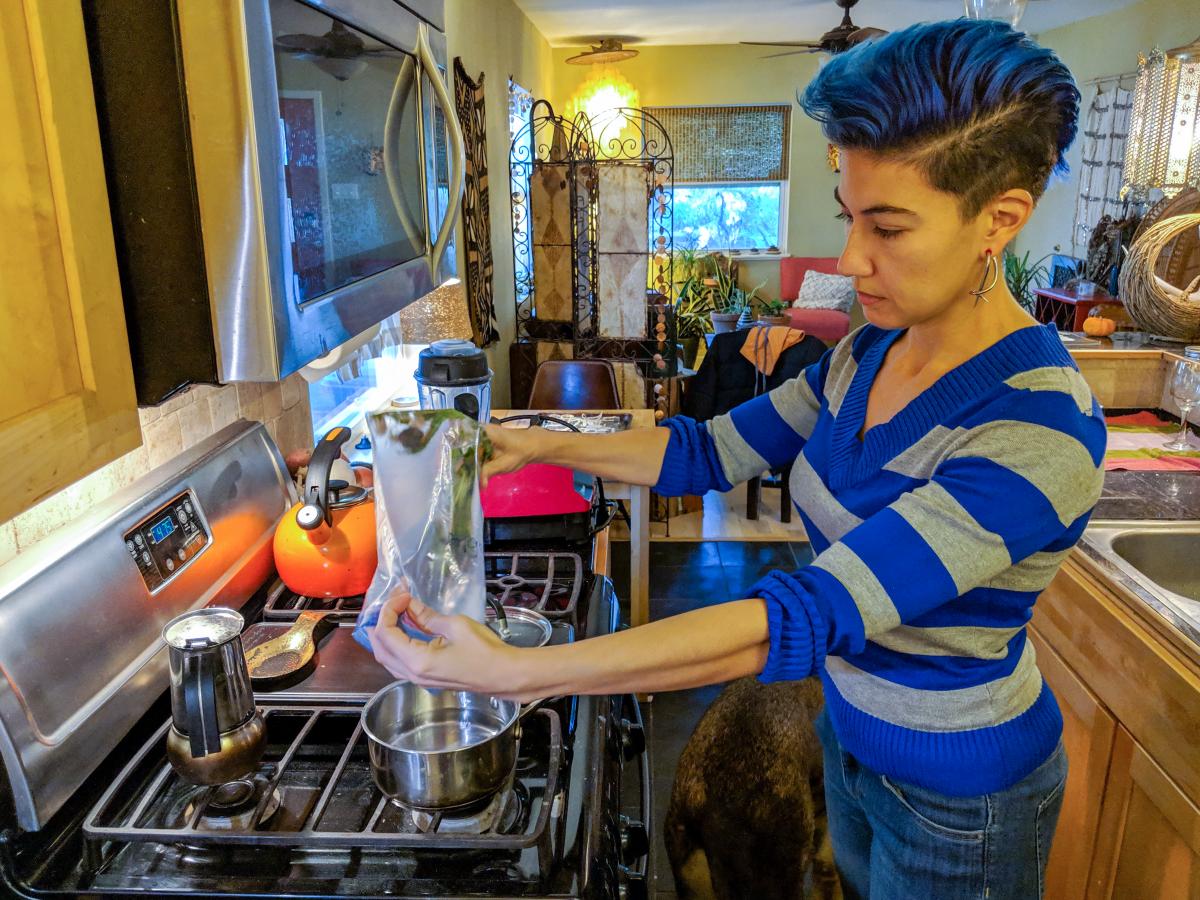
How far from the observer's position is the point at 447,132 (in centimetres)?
132

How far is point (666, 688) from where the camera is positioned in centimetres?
87

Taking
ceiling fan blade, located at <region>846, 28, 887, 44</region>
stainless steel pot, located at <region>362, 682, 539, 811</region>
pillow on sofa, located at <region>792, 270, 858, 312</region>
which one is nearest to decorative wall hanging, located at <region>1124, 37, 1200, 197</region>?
ceiling fan blade, located at <region>846, 28, 887, 44</region>

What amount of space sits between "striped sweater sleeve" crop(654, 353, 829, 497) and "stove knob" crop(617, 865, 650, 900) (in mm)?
517

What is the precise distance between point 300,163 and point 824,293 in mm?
7494

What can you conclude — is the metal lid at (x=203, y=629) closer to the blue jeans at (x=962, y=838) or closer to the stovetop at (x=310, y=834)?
the stovetop at (x=310, y=834)

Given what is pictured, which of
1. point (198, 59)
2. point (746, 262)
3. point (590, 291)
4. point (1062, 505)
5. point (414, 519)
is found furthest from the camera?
point (746, 262)

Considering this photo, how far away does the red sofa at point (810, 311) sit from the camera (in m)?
7.53

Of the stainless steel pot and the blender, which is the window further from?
the stainless steel pot

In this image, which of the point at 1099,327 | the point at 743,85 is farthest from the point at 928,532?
the point at 743,85

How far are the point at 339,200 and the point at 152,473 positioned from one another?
0.50 meters

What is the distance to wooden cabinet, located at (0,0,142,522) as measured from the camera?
0.62 m

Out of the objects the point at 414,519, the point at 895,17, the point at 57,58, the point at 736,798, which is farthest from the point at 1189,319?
the point at 895,17

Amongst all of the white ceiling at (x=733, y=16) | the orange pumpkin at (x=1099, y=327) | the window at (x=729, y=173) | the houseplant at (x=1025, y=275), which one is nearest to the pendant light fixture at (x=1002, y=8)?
the orange pumpkin at (x=1099, y=327)

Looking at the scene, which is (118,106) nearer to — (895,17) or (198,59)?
(198,59)
